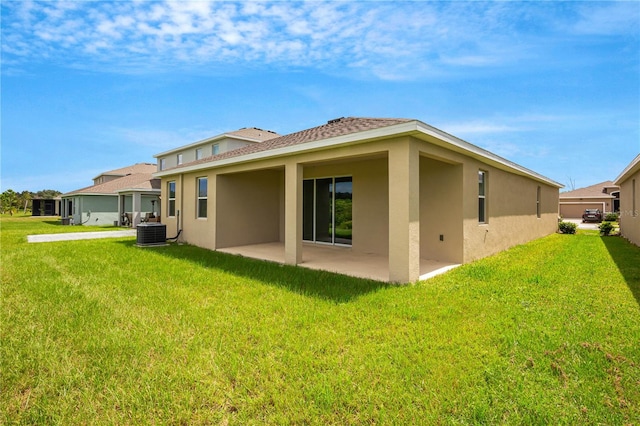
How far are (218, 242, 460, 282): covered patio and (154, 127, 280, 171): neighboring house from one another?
12378 mm

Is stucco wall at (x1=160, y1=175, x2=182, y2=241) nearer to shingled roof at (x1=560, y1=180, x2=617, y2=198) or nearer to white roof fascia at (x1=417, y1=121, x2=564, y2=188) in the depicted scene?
white roof fascia at (x1=417, y1=121, x2=564, y2=188)

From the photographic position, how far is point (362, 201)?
957cm

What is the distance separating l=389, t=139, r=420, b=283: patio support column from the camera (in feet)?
18.5

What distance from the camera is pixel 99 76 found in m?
11.1

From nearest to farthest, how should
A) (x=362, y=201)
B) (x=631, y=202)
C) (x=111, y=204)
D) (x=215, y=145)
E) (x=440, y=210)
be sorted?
(x=440, y=210), (x=362, y=201), (x=631, y=202), (x=215, y=145), (x=111, y=204)

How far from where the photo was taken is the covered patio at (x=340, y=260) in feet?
22.3

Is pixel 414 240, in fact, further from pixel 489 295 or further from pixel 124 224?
pixel 124 224

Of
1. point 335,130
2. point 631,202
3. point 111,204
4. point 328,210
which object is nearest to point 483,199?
point 328,210

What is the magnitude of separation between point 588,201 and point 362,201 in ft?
129

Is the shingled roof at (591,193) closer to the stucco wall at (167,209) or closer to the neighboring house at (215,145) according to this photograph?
the neighboring house at (215,145)

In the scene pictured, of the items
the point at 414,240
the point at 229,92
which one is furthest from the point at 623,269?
the point at 229,92

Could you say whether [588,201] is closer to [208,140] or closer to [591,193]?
[591,193]

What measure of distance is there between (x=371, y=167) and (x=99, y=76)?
34.6 feet

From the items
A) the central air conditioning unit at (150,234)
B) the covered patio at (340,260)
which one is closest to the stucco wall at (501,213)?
the covered patio at (340,260)
